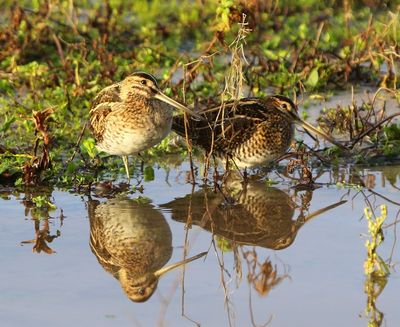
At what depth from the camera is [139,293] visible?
199 inches

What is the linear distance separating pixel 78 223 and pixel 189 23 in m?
6.04

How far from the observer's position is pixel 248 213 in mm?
6594

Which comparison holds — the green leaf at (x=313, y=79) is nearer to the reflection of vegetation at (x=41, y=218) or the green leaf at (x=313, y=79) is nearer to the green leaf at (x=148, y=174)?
the green leaf at (x=148, y=174)

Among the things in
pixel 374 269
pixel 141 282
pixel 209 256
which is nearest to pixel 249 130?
pixel 209 256

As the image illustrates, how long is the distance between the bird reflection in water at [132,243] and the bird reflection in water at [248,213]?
24 cm

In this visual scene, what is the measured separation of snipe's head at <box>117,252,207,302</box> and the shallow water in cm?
3

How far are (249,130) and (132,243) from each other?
182 centimetres

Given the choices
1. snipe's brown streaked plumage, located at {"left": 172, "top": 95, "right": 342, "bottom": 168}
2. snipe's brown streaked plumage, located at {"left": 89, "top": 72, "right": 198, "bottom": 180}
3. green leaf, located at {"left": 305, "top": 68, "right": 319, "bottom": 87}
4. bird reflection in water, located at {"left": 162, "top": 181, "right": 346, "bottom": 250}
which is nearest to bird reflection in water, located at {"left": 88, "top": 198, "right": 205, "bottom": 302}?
bird reflection in water, located at {"left": 162, "top": 181, "right": 346, "bottom": 250}

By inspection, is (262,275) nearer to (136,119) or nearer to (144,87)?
(136,119)

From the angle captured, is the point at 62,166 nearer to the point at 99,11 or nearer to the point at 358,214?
the point at 358,214

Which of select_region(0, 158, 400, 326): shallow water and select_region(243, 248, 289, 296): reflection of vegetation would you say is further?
select_region(243, 248, 289, 296): reflection of vegetation

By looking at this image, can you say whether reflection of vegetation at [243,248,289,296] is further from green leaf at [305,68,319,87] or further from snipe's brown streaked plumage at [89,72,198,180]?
green leaf at [305,68,319,87]

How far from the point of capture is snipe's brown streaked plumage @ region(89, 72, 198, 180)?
743 cm

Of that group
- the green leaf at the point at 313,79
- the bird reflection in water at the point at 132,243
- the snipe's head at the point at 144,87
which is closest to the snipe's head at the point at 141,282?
the bird reflection in water at the point at 132,243
